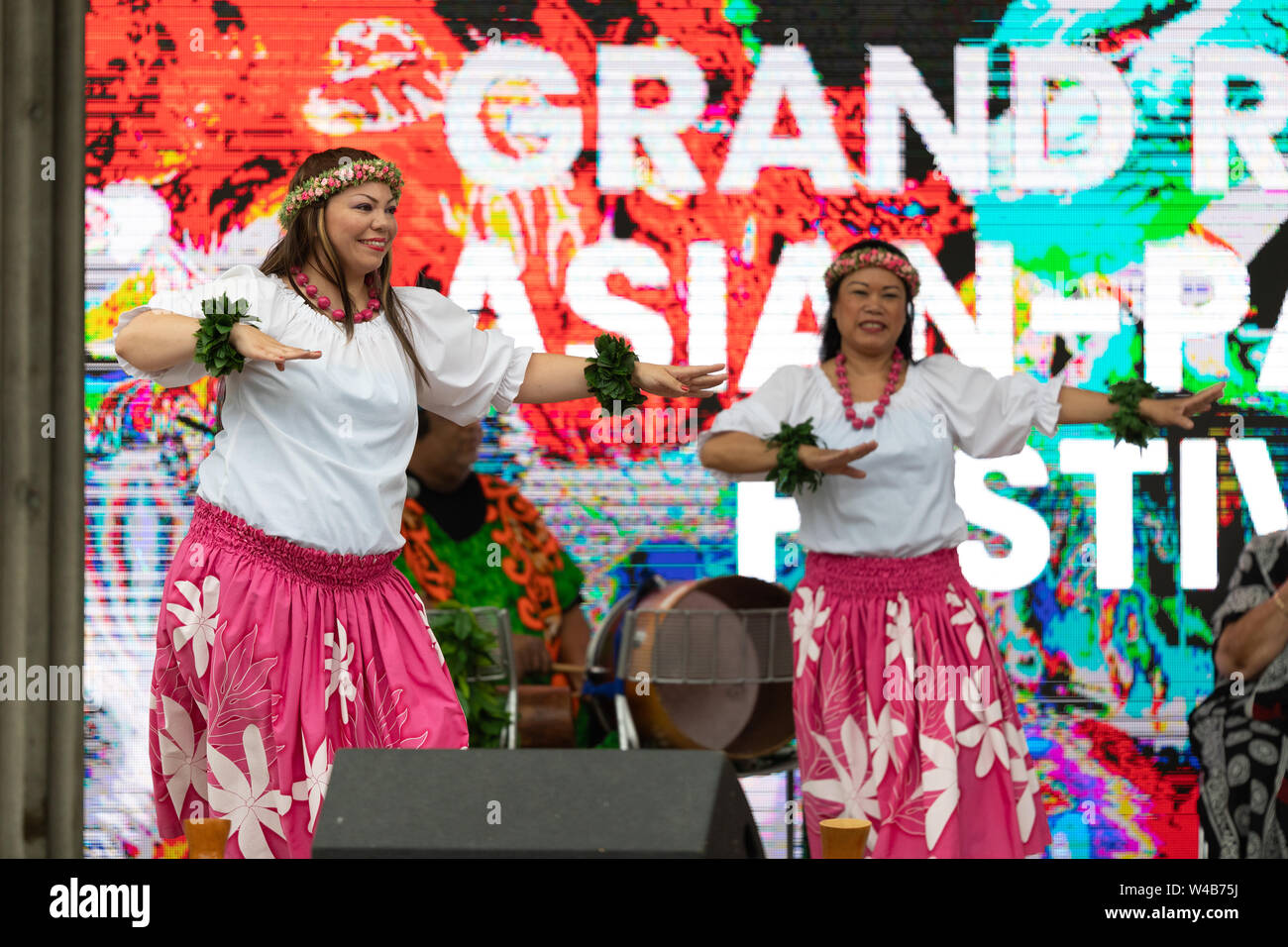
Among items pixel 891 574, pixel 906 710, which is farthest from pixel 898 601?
pixel 906 710

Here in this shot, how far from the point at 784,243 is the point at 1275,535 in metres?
1.60

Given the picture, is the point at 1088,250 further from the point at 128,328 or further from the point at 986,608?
→ the point at 128,328

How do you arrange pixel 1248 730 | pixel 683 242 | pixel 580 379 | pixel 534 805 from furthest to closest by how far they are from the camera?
1. pixel 683 242
2. pixel 1248 730
3. pixel 580 379
4. pixel 534 805

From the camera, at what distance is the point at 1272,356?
4750mm

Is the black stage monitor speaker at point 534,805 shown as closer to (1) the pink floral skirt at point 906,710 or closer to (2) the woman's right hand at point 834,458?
(2) the woman's right hand at point 834,458

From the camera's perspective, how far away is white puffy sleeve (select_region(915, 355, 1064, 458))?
3.97 m

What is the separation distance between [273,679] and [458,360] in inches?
26.9


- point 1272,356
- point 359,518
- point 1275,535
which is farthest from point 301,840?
point 1272,356

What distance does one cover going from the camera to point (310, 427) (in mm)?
2848

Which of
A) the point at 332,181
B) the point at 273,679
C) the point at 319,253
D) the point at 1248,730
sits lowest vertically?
the point at 1248,730

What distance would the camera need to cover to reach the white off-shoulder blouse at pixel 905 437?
391 centimetres

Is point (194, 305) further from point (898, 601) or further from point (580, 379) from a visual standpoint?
point (898, 601)

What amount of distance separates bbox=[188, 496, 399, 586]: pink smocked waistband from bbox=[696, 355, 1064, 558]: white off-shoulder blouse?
4.42ft

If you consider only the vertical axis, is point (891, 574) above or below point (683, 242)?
below
